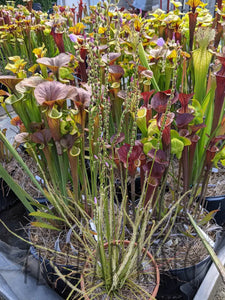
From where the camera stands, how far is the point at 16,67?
2.73ft

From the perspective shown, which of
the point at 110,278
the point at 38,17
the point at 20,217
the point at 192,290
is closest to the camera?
the point at 110,278

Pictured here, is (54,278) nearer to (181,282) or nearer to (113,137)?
(181,282)

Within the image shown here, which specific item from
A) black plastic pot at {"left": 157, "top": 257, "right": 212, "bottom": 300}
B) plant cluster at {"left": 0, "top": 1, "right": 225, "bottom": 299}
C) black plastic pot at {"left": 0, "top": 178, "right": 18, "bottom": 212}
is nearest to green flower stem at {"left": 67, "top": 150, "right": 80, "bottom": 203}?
plant cluster at {"left": 0, "top": 1, "right": 225, "bottom": 299}

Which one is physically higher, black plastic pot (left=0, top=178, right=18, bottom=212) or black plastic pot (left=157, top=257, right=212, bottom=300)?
black plastic pot (left=157, top=257, right=212, bottom=300)

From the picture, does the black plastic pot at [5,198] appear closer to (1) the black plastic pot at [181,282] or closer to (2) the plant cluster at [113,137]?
(2) the plant cluster at [113,137]

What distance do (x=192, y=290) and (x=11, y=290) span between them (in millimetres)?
635

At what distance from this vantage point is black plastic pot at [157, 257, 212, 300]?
0.90 meters

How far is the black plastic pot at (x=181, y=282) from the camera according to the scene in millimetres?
904

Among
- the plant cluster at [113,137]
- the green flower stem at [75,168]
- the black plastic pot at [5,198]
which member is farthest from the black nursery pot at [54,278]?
the black plastic pot at [5,198]

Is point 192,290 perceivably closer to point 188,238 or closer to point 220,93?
point 188,238

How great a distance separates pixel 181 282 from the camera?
0.94m

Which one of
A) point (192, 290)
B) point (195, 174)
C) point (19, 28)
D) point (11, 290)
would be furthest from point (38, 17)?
point (192, 290)

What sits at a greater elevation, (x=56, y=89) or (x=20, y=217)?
(x=56, y=89)

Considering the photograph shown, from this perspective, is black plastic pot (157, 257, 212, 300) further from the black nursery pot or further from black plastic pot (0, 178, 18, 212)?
black plastic pot (0, 178, 18, 212)
